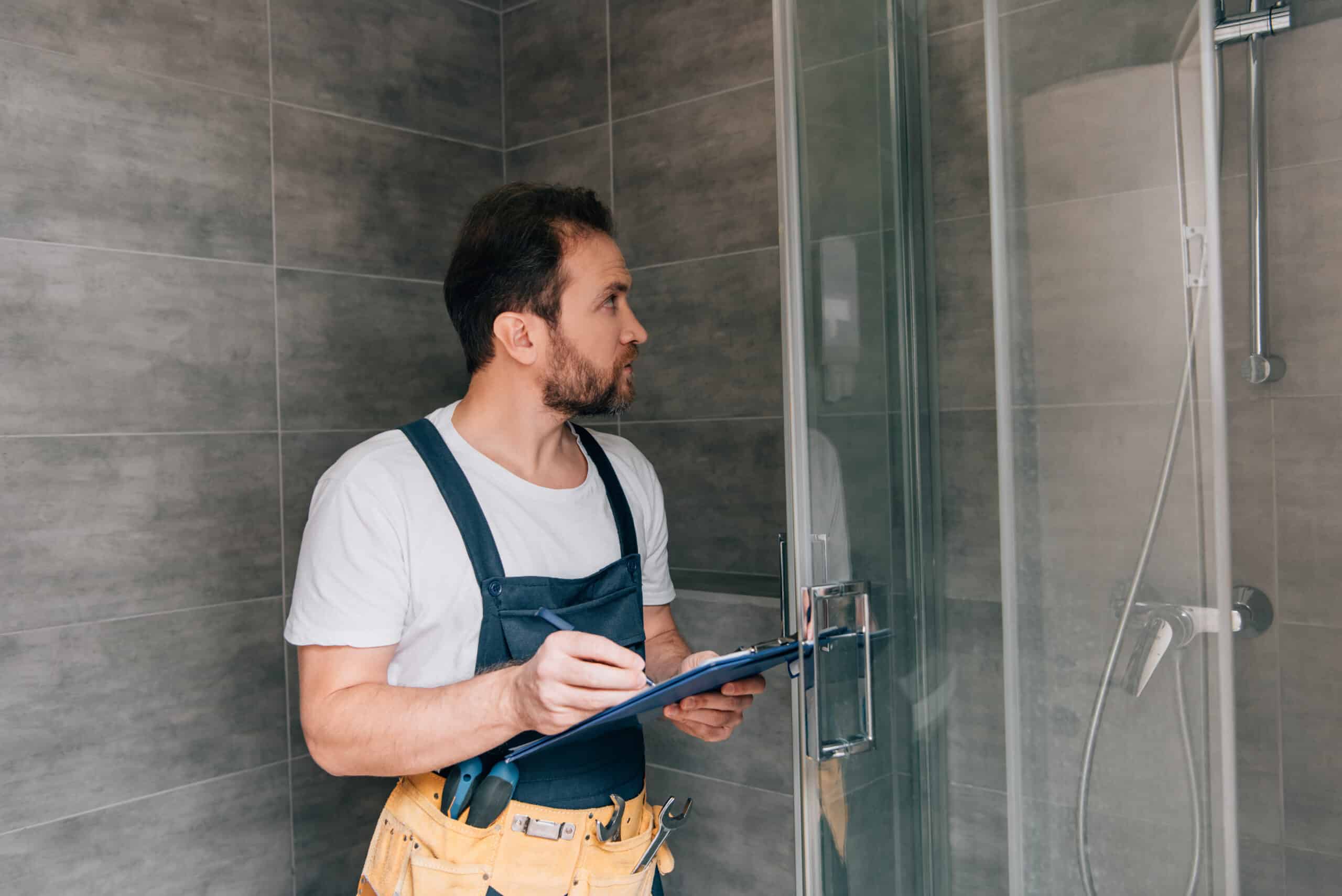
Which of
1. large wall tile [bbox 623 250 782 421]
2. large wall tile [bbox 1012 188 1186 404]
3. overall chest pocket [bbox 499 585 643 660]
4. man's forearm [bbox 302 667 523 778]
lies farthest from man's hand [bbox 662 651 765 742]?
large wall tile [bbox 623 250 782 421]

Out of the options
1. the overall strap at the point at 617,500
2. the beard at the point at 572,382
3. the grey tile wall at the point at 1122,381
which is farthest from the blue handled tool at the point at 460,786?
the grey tile wall at the point at 1122,381

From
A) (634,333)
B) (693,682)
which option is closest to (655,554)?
(634,333)

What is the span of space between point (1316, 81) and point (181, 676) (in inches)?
76.1

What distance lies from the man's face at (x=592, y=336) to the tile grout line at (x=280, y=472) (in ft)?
2.84

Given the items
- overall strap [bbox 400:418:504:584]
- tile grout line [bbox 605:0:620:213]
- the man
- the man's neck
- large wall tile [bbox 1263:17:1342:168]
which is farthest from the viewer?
tile grout line [bbox 605:0:620:213]

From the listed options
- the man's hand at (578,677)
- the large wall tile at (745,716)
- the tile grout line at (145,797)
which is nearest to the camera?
the man's hand at (578,677)

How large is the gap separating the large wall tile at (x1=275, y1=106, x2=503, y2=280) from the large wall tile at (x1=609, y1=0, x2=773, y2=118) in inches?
16.9

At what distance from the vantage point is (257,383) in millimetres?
2023

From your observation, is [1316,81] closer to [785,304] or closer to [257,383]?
[785,304]

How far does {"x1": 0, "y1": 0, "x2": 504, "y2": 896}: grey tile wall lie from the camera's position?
5.67ft

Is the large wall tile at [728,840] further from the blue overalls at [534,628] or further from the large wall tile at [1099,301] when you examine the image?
the large wall tile at [1099,301]

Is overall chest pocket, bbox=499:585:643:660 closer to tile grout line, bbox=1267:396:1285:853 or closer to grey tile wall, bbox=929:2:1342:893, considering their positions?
grey tile wall, bbox=929:2:1342:893

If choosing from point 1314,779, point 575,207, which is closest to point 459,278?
point 575,207

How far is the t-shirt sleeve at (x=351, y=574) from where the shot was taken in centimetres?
121
